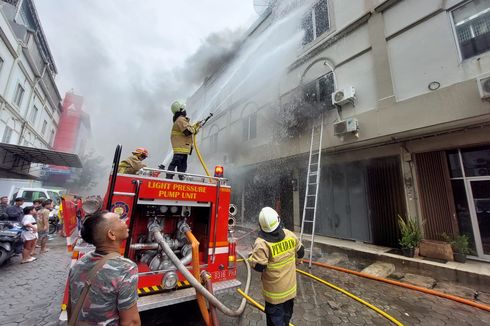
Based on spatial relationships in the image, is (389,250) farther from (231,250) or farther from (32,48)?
(32,48)

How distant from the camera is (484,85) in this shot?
484cm

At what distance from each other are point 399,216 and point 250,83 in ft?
31.9

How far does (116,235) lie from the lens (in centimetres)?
152

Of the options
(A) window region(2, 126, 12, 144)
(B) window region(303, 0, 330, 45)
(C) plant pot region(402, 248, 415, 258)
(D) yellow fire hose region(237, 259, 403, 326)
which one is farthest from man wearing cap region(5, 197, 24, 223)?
(B) window region(303, 0, 330, 45)

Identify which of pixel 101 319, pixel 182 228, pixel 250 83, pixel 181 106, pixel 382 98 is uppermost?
pixel 250 83

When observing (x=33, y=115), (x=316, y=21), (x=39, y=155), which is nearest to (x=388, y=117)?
(x=316, y=21)

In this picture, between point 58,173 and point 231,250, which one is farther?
point 58,173

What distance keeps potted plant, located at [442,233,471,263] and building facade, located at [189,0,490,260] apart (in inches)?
15.0

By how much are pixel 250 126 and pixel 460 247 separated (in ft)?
32.1

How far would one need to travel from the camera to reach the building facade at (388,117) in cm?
570

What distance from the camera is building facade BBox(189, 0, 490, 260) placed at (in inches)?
225

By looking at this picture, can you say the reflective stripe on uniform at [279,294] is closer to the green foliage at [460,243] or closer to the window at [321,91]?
the green foliage at [460,243]

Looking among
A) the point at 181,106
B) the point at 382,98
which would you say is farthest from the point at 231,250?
the point at 382,98

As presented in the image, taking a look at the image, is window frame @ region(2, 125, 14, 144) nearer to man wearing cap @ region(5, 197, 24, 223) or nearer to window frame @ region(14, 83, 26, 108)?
window frame @ region(14, 83, 26, 108)
